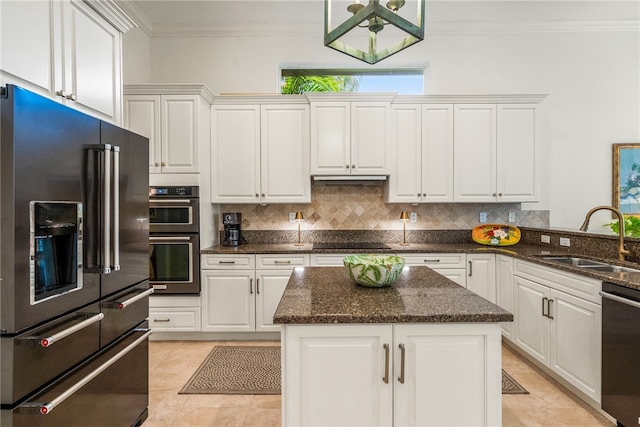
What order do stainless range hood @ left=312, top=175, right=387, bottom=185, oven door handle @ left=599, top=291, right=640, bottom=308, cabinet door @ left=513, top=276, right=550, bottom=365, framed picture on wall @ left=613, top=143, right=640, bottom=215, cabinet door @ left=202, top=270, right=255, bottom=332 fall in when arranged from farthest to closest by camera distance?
1. framed picture on wall @ left=613, top=143, right=640, bottom=215
2. stainless range hood @ left=312, top=175, right=387, bottom=185
3. cabinet door @ left=202, top=270, right=255, bottom=332
4. cabinet door @ left=513, top=276, right=550, bottom=365
5. oven door handle @ left=599, top=291, right=640, bottom=308

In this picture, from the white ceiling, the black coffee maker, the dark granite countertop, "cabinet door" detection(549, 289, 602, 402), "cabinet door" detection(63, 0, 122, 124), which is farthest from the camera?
the black coffee maker

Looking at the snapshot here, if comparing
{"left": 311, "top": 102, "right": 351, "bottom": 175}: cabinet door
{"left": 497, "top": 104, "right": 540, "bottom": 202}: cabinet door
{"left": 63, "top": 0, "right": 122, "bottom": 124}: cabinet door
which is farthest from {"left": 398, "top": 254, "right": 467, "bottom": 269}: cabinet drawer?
{"left": 63, "top": 0, "right": 122, "bottom": 124}: cabinet door

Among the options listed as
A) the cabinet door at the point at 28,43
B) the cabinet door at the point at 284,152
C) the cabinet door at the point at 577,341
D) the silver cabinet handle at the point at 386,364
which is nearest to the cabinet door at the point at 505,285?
the cabinet door at the point at 577,341

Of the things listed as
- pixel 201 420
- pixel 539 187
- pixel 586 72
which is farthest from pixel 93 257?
pixel 586 72

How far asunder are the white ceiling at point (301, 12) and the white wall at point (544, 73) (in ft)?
0.46

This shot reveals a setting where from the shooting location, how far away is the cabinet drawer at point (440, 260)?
3.46 m

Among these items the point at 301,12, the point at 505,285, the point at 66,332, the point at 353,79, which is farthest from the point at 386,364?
the point at 301,12

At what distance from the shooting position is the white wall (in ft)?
13.1

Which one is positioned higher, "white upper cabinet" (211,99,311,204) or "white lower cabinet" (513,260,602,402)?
"white upper cabinet" (211,99,311,204)

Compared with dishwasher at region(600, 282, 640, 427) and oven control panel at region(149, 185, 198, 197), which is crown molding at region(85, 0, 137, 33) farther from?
dishwasher at region(600, 282, 640, 427)

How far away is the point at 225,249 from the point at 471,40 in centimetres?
365

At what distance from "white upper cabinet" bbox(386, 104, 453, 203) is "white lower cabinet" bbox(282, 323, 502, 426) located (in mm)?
2496

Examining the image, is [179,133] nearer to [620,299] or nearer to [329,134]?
[329,134]

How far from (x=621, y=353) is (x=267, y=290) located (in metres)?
2.67
